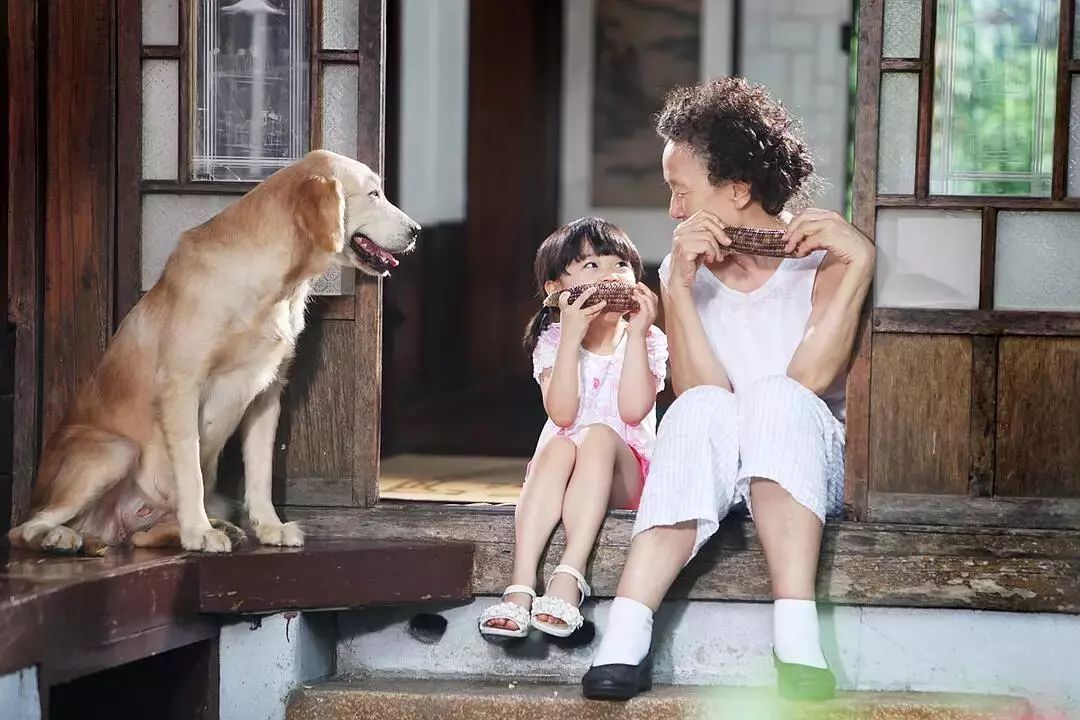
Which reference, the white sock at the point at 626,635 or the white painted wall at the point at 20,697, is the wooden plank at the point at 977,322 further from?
the white painted wall at the point at 20,697

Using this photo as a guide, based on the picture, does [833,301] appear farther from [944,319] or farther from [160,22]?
[160,22]

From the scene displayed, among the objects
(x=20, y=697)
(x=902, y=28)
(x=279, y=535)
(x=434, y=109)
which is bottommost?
(x=20, y=697)

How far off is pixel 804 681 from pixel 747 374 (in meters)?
0.76

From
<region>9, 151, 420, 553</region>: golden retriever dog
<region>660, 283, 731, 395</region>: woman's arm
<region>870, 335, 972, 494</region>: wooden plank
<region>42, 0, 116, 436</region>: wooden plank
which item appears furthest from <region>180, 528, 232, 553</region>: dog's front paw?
<region>870, 335, 972, 494</region>: wooden plank

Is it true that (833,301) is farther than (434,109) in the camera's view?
No

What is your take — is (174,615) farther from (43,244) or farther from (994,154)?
(994,154)

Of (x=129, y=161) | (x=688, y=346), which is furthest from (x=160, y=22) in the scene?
(x=688, y=346)

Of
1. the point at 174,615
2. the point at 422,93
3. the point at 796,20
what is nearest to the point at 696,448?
the point at 174,615

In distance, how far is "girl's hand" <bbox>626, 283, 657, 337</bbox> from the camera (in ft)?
10.5

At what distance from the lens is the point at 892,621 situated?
3.22 meters

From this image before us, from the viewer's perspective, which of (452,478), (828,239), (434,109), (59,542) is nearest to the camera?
(59,542)

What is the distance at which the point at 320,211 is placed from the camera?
301cm

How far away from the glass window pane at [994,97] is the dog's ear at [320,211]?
1.40 m

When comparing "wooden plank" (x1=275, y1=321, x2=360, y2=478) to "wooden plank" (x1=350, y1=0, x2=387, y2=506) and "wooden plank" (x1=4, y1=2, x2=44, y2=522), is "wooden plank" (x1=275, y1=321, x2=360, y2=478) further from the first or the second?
"wooden plank" (x1=4, y1=2, x2=44, y2=522)
